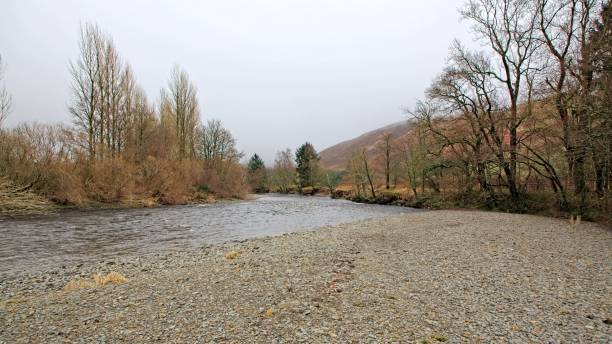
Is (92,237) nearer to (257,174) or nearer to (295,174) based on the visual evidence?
(295,174)

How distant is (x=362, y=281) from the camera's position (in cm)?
613

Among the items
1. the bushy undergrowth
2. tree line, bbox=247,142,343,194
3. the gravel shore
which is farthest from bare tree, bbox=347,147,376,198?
the gravel shore

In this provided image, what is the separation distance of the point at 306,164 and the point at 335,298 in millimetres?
68289

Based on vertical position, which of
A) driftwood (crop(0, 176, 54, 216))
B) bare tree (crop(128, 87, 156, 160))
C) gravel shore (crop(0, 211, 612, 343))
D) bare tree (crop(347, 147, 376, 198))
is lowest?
gravel shore (crop(0, 211, 612, 343))

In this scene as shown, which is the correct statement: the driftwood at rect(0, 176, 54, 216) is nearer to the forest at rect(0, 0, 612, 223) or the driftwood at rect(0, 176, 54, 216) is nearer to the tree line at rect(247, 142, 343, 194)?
the forest at rect(0, 0, 612, 223)

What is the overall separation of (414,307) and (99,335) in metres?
4.56

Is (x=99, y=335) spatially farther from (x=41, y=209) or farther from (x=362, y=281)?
(x=41, y=209)

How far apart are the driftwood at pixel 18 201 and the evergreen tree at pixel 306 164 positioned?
180ft

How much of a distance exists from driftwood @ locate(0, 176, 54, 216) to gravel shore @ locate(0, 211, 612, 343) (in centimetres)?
1659

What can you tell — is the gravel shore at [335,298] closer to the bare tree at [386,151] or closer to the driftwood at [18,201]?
the driftwood at [18,201]

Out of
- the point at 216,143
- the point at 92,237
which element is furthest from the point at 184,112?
the point at 92,237

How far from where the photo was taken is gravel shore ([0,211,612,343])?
398 cm

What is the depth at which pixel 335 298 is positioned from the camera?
521 centimetres

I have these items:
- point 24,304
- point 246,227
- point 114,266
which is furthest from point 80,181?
point 24,304
